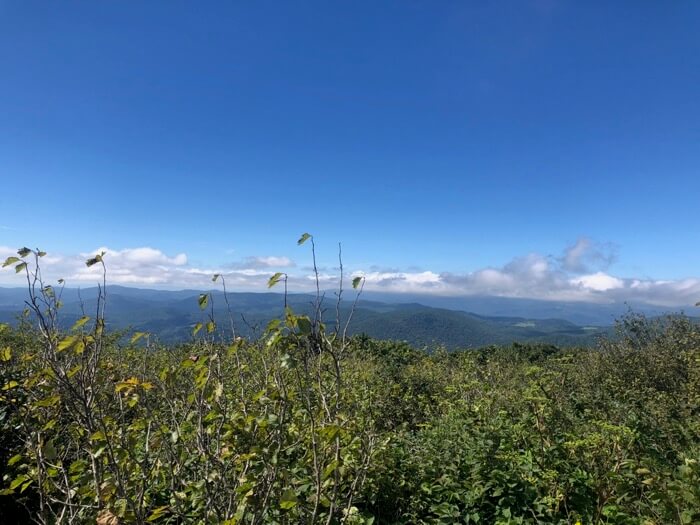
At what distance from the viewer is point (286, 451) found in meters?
3.48

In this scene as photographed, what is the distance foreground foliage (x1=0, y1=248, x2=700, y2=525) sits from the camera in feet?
8.05

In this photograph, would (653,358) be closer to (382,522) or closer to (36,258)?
(382,522)

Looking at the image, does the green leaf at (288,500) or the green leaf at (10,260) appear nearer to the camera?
the green leaf at (288,500)

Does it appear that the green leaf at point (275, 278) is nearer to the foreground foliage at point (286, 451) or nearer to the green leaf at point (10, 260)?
the foreground foliage at point (286, 451)

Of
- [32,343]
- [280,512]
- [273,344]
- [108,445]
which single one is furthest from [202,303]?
[32,343]

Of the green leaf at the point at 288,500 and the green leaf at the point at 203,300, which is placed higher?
the green leaf at the point at 203,300

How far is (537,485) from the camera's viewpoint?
3650 mm

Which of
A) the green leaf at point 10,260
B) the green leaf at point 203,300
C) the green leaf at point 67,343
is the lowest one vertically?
A: the green leaf at point 67,343

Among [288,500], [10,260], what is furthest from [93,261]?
[288,500]

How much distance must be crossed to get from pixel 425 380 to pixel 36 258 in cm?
929

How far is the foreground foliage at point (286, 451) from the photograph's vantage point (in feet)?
8.05

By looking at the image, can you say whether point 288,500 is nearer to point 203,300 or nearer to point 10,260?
point 203,300

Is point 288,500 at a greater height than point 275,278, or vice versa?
point 275,278

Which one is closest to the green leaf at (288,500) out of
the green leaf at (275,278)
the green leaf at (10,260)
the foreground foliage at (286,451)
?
the foreground foliage at (286,451)
